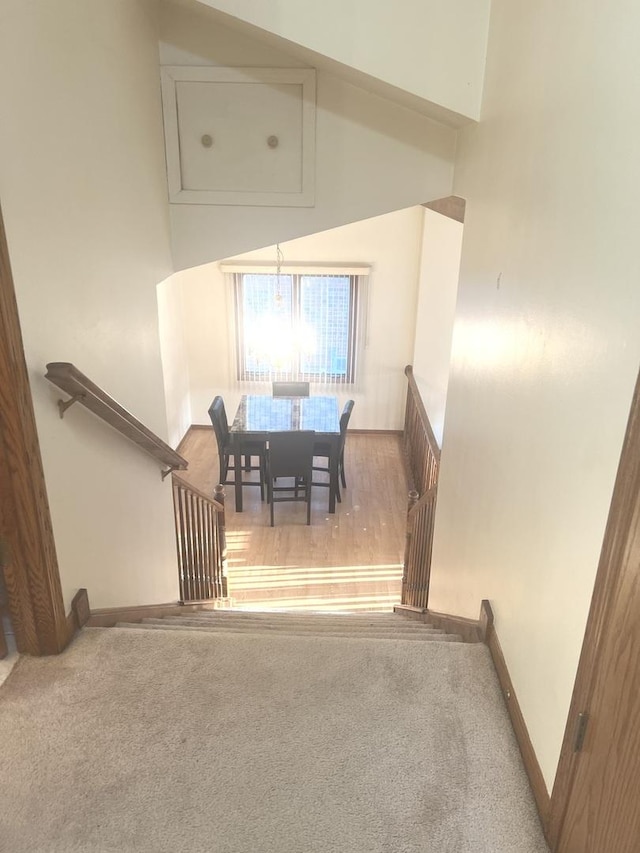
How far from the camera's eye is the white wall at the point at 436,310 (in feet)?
15.8

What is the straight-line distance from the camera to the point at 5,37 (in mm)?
1512

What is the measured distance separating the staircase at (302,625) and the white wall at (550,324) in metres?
0.44

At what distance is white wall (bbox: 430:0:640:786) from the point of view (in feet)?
3.60

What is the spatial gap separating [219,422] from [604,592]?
4792mm

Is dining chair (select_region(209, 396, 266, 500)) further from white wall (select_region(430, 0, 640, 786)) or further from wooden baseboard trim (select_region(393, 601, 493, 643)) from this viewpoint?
white wall (select_region(430, 0, 640, 786))

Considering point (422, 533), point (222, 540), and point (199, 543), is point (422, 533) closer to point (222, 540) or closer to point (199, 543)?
point (222, 540)

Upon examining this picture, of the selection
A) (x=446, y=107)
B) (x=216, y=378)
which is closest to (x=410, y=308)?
(x=216, y=378)

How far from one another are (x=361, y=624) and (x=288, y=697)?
116 cm

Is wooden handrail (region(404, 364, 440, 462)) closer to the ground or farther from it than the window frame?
closer to the ground

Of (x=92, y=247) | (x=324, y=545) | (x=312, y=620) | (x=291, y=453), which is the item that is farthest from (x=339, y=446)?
(x=92, y=247)

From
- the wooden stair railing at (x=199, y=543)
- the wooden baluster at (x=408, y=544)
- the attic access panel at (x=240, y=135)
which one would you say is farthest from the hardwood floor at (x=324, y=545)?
the attic access panel at (x=240, y=135)

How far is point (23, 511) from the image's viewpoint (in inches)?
68.1

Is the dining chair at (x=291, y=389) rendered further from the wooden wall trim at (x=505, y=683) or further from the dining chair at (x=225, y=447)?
the wooden wall trim at (x=505, y=683)

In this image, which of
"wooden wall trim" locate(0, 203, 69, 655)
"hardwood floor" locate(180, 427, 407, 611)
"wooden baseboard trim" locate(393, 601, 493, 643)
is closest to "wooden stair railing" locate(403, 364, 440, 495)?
"hardwood floor" locate(180, 427, 407, 611)
